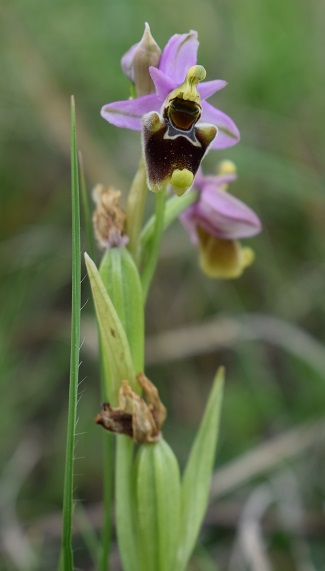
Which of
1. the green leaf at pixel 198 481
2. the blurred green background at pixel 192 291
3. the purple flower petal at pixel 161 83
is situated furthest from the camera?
the blurred green background at pixel 192 291

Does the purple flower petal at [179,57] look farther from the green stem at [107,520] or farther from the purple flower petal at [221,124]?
the green stem at [107,520]

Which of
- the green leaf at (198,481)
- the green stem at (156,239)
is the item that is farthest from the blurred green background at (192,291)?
the green stem at (156,239)

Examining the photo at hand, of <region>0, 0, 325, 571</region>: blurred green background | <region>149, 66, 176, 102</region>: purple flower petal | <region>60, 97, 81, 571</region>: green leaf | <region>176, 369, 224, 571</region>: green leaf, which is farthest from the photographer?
<region>0, 0, 325, 571</region>: blurred green background

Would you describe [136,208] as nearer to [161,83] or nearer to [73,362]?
[161,83]

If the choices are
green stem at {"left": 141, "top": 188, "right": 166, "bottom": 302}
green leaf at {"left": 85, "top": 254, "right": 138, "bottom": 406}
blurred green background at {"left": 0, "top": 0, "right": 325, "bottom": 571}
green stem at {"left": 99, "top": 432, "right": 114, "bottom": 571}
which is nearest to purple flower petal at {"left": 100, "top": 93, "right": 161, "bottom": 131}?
green stem at {"left": 141, "top": 188, "right": 166, "bottom": 302}

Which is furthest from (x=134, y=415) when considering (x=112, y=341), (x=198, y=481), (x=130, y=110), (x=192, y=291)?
(x=192, y=291)

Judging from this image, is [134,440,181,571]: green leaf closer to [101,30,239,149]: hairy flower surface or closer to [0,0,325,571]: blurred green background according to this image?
[0,0,325,571]: blurred green background
